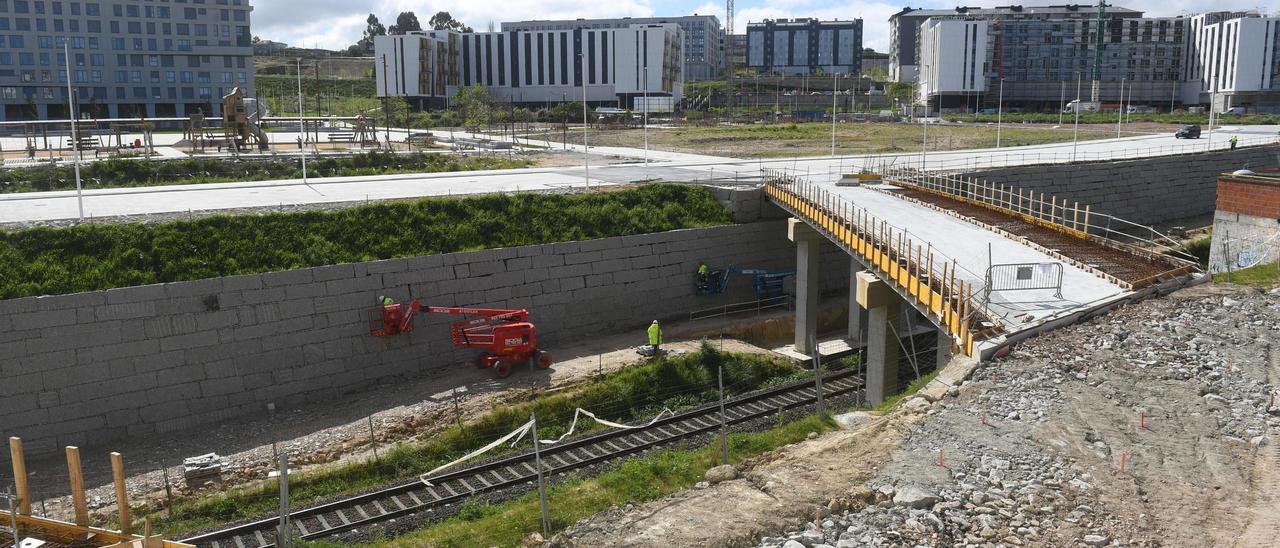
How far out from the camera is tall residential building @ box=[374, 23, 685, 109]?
112m

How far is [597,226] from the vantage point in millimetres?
31656

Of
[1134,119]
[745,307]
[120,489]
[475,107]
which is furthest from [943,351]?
[1134,119]

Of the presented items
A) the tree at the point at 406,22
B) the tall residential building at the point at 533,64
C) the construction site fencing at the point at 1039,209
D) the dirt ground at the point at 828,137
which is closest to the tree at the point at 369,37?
the tree at the point at 406,22

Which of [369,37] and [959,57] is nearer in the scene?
[959,57]

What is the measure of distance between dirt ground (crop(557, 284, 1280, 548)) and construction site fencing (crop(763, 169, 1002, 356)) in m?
1.09

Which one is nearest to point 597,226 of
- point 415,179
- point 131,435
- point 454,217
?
point 454,217

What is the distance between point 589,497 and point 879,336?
993cm

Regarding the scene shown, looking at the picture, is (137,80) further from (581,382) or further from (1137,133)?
(1137,133)

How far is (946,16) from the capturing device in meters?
141

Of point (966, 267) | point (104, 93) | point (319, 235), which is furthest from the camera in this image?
point (104, 93)

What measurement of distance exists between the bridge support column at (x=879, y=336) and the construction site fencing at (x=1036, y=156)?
2420 centimetres

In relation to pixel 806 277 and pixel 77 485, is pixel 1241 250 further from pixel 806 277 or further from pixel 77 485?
pixel 77 485

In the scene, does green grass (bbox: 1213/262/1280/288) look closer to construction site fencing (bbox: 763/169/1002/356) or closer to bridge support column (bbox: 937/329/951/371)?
construction site fencing (bbox: 763/169/1002/356)

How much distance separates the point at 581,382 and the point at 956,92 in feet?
363
